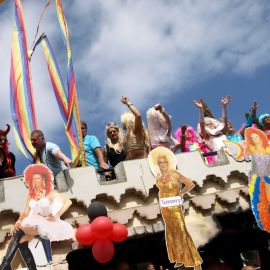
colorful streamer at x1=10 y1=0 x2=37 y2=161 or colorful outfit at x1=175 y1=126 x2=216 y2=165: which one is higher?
colorful streamer at x1=10 y1=0 x2=37 y2=161

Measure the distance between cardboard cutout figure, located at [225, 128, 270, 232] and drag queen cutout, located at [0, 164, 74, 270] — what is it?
10.1 feet

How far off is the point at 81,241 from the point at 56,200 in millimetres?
854

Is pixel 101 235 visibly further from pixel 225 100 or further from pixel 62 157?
pixel 225 100

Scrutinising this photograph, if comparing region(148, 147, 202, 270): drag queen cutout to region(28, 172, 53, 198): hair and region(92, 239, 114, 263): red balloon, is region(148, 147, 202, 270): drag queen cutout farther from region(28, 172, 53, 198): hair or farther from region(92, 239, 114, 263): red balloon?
region(28, 172, 53, 198): hair

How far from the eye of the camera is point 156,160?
7.22 m

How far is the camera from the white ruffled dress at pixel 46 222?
20.4ft

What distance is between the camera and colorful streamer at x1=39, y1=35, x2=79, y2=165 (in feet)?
23.5

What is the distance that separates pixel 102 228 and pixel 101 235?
120 mm

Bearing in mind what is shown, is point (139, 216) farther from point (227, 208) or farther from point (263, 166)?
point (263, 166)

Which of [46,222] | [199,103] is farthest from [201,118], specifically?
[46,222]

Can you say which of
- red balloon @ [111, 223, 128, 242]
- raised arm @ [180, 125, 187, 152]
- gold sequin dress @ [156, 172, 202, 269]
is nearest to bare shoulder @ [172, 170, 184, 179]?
gold sequin dress @ [156, 172, 202, 269]

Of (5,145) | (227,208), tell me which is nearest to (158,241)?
(227,208)

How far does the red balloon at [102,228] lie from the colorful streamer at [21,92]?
1766 millimetres

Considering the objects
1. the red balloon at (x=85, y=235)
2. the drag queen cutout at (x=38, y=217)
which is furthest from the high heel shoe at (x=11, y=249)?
the red balloon at (x=85, y=235)
